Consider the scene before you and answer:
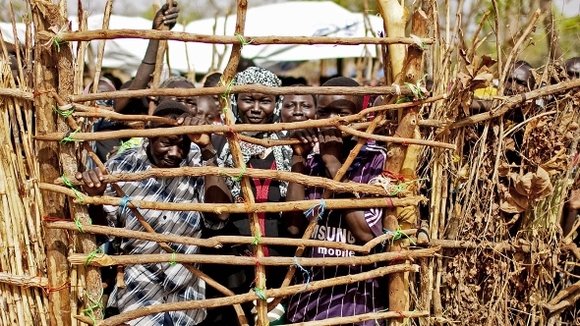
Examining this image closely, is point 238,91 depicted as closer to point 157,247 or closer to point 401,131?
point 401,131

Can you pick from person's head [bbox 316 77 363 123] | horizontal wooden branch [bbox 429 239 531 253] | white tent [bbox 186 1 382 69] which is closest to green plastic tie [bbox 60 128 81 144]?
person's head [bbox 316 77 363 123]

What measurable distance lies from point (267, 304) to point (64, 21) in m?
1.52

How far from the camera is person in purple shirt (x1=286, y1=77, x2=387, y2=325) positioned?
312 cm

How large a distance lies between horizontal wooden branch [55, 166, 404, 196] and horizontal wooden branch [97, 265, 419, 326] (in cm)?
39

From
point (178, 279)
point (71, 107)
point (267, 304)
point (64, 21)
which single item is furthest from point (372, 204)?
point (64, 21)

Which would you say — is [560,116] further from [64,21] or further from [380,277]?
[64,21]

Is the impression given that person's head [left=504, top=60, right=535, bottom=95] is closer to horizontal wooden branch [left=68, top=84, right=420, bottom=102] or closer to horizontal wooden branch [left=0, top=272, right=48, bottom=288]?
horizontal wooden branch [left=68, top=84, right=420, bottom=102]

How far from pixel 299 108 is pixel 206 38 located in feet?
3.58

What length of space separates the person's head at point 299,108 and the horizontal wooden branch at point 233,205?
2.90 feet

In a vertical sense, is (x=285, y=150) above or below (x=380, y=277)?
above

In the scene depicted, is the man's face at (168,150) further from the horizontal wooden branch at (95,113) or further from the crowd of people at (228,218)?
the horizontal wooden branch at (95,113)

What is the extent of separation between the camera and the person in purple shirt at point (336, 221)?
3119 mm

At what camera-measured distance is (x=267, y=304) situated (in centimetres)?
315

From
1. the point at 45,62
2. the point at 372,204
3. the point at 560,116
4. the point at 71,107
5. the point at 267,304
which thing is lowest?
the point at 267,304
